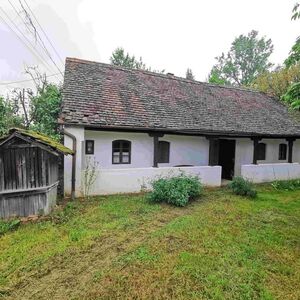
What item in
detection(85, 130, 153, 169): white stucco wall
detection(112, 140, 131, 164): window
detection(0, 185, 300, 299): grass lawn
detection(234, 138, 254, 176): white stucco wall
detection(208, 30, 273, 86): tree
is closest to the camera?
detection(0, 185, 300, 299): grass lawn

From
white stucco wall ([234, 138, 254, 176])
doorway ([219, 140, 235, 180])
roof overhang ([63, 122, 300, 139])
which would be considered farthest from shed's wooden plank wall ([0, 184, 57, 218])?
white stucco wall ([234, 138, 254, 176])

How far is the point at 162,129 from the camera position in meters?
11.0

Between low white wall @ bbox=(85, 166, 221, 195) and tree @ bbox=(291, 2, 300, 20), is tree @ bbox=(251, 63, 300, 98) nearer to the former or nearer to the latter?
low white wall @ bbox=(85, 166, 221, 195)

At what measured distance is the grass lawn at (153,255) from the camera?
13.1 ft

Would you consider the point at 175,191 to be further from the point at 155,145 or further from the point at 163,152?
the point at 163,152

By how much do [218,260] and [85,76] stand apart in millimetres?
10649

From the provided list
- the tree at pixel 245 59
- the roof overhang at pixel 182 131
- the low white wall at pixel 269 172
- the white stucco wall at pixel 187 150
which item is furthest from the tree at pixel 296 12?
the tree at pixel 245 59

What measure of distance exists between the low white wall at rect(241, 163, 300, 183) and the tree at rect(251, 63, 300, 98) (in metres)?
11.1

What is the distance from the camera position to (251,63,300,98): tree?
22.7 meters

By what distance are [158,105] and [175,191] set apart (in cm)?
524

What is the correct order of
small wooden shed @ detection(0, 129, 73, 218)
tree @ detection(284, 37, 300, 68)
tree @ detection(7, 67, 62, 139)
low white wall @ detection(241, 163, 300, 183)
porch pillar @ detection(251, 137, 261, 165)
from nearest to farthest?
tree @ detection(284, 37, 300, 68) → small wooden shed @ detection(0, 129, 73, 218) → low white wall @ detection(241, 163, 300, 183) → porch pillar @ detection(251, 137, 261, 165) → tree @ detection(7, 67, 62, 139)

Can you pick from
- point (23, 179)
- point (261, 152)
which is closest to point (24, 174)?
point (23, 179)

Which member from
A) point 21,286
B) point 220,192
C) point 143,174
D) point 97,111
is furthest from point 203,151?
point 21,286

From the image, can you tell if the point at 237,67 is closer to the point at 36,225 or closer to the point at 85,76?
the point at 85,76
